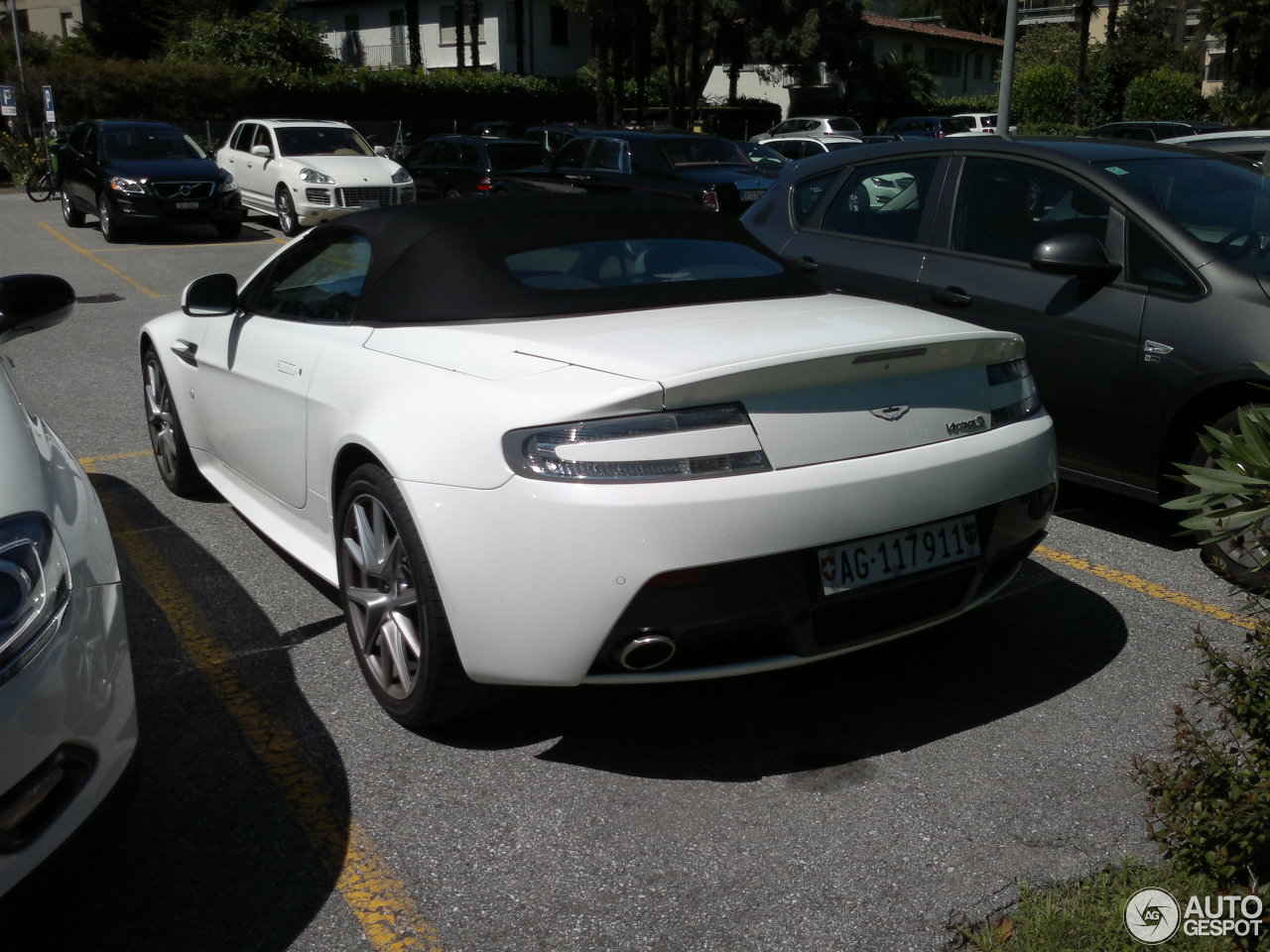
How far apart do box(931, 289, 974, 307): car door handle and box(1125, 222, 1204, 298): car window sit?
707mm

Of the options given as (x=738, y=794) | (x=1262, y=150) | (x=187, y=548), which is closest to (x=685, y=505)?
(x=738, y=794)

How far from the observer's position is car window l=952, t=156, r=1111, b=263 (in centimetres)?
530

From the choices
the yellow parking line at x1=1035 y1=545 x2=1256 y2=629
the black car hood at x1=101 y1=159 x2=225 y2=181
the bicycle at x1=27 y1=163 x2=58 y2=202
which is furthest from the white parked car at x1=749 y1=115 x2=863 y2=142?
the yellow parking line at x1=1035 y1=545 x2=1256 y2=629

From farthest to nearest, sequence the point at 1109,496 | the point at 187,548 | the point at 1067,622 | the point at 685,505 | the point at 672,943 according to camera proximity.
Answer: the point at 1109,496
the point at 187,548
the point at 1067,622
the point at 685,505
the point at 672,943

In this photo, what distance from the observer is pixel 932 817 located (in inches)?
122

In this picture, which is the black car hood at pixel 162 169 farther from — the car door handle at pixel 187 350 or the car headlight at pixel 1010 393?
the car headlight at pixel 1010 393

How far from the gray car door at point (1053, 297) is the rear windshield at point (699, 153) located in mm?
9997

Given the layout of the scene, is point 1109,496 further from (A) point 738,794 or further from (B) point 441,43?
(B) point 441,43

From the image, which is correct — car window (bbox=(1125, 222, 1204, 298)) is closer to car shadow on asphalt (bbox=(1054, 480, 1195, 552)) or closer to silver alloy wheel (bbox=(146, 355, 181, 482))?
car shadow on asphalt (bbox=(1054, 480, 1195, 552))

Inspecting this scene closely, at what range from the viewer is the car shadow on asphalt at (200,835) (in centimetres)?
263

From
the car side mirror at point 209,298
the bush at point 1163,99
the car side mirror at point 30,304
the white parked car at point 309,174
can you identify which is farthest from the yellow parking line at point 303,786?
the bush at point 1163,99

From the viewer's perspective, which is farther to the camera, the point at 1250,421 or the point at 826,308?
the point at 826,308

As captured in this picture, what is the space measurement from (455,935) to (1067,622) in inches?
98.5

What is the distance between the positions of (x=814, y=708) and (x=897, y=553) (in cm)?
65
